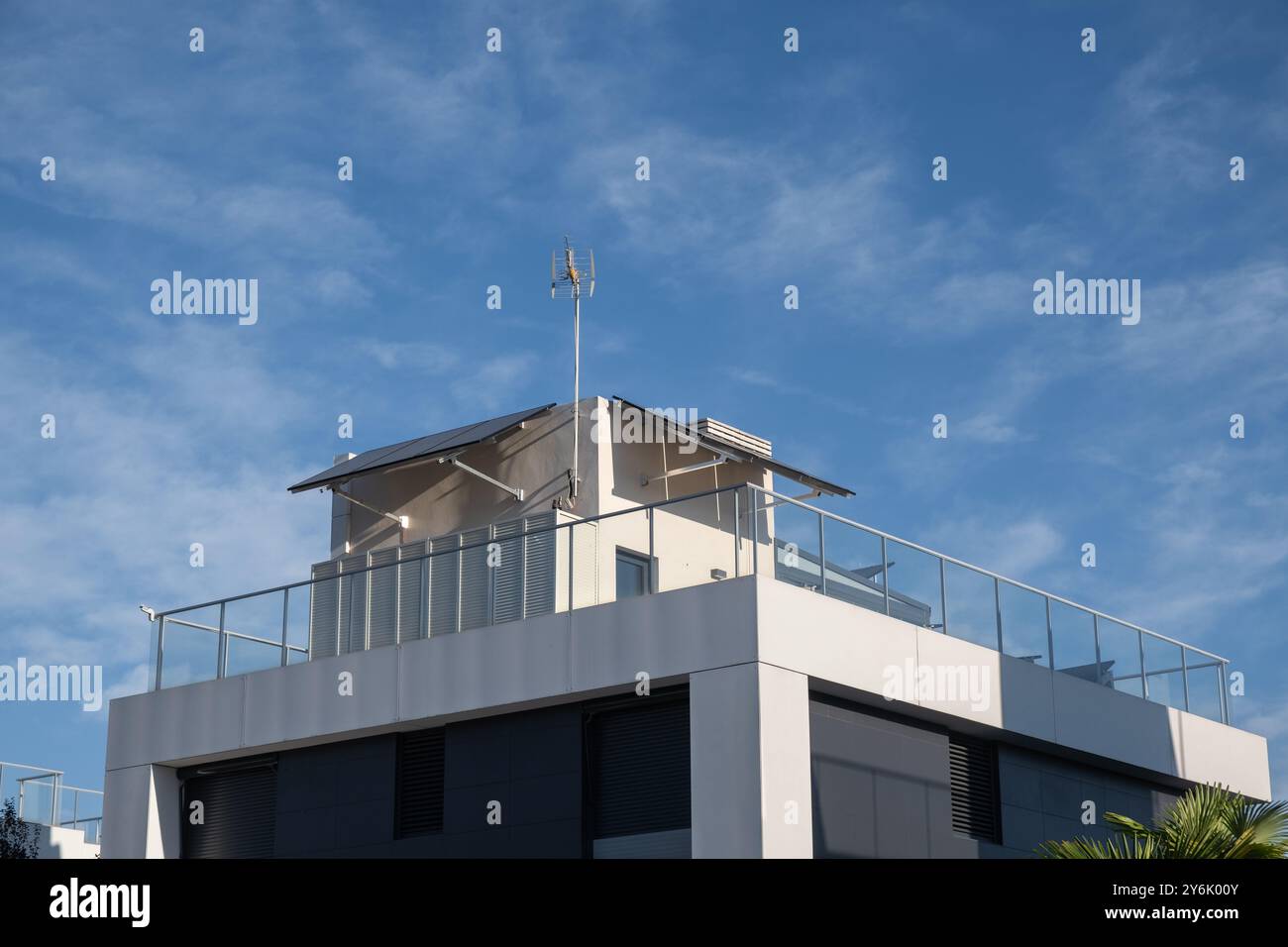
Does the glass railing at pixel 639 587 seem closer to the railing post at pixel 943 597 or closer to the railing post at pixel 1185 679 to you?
the railing post at pixel 943 597

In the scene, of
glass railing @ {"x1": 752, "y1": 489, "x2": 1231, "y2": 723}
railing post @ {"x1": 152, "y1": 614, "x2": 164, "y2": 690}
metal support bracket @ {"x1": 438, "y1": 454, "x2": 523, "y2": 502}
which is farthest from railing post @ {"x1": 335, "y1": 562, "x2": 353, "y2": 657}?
glass railing @ {"x1": 752, "y1": 489, "x2": 1231, "y2": 723}

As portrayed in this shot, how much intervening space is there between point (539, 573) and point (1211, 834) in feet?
27.5

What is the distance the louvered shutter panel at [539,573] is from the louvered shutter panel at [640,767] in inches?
65.7

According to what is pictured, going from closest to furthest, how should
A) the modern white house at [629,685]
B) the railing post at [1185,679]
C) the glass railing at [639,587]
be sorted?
the modern white house at [629,685]
the glass railing at [639,587]
the railing post at [1185,679]

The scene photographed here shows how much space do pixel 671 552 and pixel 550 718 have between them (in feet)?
9.06

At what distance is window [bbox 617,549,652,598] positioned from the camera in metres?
21.3

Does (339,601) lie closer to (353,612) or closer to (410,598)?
(353,612)

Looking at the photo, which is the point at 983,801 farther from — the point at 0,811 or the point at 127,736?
the point at 0,811

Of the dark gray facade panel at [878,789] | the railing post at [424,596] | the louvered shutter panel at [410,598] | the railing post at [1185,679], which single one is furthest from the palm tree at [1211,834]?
the louvered shutter panel at [410,598]

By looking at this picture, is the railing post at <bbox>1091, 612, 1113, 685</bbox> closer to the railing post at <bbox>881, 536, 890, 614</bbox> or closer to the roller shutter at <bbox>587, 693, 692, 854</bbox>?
the railing post at <bbox>881, 536, 890, 614</bbox>

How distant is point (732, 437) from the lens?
1042 inches

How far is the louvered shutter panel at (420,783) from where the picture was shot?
21344mm
